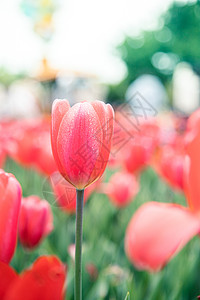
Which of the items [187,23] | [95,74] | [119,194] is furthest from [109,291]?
[187,23]

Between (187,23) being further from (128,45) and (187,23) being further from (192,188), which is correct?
(192,188)

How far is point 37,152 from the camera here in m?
1.08

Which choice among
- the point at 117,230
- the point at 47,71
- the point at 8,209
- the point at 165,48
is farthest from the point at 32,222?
the point at 165,48

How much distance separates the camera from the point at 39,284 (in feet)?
0.82

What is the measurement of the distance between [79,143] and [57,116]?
3 cm

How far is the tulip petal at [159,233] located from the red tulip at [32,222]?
30 cm

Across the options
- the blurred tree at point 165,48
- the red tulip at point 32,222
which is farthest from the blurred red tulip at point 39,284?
the blurred tree at point 165,48

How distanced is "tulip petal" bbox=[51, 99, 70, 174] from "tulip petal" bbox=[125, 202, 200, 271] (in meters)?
0.08

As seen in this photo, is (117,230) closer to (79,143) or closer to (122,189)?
(122,189)

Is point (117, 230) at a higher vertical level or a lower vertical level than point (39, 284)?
lower

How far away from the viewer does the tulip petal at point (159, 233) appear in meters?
0.23

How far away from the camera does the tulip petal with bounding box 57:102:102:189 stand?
28cm

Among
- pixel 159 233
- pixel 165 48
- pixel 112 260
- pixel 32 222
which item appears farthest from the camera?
pixel 165 48

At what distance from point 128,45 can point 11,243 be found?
43.7 feet
